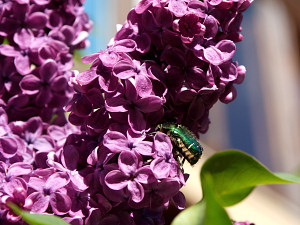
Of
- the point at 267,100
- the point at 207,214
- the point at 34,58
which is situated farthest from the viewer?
the point at 267,100

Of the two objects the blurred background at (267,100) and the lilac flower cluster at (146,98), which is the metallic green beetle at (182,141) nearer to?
the lilac flower cluster at (146,98)

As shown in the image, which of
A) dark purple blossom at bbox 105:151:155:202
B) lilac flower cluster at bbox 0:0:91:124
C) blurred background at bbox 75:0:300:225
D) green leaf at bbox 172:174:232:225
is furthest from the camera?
blurred background at bbox 75:0:300:225

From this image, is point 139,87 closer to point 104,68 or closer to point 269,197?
point 104,68

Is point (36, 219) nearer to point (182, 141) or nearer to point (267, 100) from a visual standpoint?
point (182, 141)

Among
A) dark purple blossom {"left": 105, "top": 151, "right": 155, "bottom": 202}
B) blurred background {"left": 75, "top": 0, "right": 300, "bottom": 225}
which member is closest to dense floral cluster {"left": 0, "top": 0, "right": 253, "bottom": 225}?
dark purple blossom {"left": 105, "top": 151, "right": 155, "bottom": 202}

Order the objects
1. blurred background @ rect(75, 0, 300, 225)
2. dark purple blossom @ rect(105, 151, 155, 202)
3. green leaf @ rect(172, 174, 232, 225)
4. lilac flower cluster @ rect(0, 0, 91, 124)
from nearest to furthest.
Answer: green leaf @ rect(172, 174, 232, 225), dark purple blossom @ rect(105, 151, 155, 202), lilac flower cluster @ rect(0, 0, 91, 124), blurred background @ rect(75, 0, 300, 225)

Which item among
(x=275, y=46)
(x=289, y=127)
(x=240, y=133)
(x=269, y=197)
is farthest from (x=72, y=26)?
(x=275, y=46)

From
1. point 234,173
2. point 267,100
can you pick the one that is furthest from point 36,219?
point 267,100

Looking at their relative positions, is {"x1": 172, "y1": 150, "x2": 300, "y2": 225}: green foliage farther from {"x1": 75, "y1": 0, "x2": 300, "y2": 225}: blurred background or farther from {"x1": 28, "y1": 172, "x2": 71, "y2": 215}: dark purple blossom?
{"x1": 75, "y1": 0, "x2": 300, "y2": 225}: blurred background

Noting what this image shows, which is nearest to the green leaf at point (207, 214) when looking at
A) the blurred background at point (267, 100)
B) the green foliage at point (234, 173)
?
the green foliage at point (234, 173)
